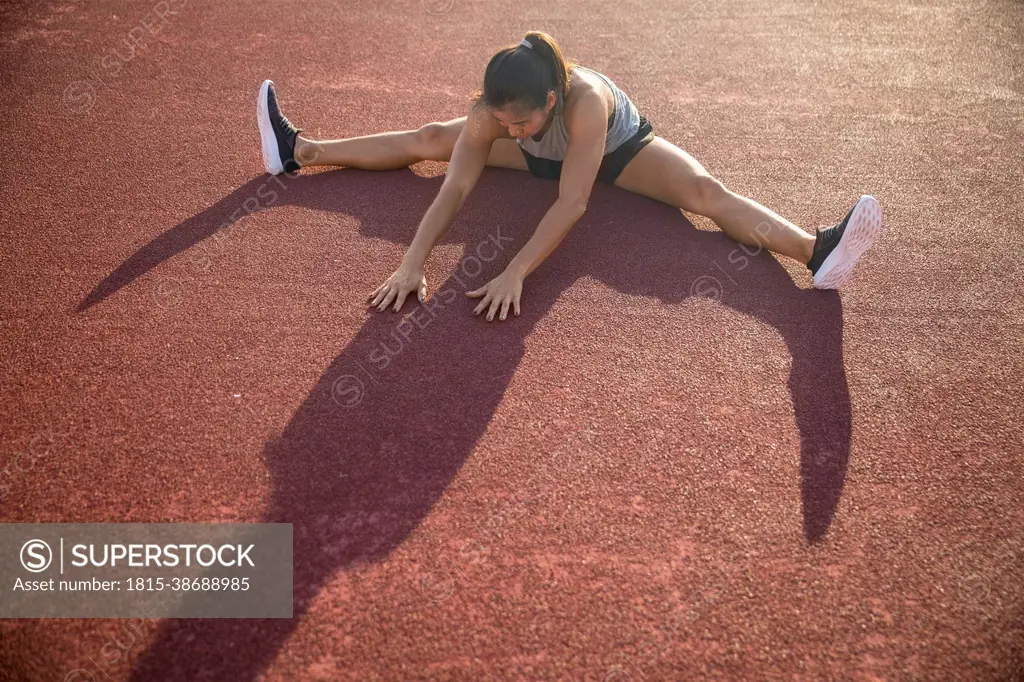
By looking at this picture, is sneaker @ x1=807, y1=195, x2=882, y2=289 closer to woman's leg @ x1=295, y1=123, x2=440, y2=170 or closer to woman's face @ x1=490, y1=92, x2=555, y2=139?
woman's face @ x1=490, y1=92, x2=555, y2=139

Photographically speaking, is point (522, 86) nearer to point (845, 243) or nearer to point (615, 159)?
point (615, 159)

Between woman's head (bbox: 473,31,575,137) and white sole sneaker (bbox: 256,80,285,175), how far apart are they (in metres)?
1.47

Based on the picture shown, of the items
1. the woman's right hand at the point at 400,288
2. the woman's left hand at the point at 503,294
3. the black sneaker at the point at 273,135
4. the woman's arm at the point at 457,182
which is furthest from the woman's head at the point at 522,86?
the black sneaker at the point at 273,135

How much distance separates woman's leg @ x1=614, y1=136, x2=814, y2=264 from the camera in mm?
3176

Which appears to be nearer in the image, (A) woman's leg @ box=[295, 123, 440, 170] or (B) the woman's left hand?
(B) the woman's left hand

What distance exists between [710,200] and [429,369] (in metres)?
1.63

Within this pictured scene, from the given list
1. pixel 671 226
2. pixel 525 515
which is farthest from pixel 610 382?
pixel 671 226

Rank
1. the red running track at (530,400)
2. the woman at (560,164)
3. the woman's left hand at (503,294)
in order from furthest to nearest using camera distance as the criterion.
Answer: the woman's left hand at (503,294)
the woman at (560,164)
the red running track at (530,400)

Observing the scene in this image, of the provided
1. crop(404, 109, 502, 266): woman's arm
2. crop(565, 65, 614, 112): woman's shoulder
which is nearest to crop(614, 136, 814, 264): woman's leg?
crop(565, 65, 614, 112): woman's shoulder

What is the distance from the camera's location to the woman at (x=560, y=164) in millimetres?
2661

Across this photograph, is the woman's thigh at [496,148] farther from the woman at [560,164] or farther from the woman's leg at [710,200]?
the woman's leg at [710,200]

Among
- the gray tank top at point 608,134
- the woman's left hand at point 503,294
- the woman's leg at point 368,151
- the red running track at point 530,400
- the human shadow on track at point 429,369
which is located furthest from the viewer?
the woman's leg at point 368,151

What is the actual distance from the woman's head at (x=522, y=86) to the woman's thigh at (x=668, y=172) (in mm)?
794

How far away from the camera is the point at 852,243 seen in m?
2.93
